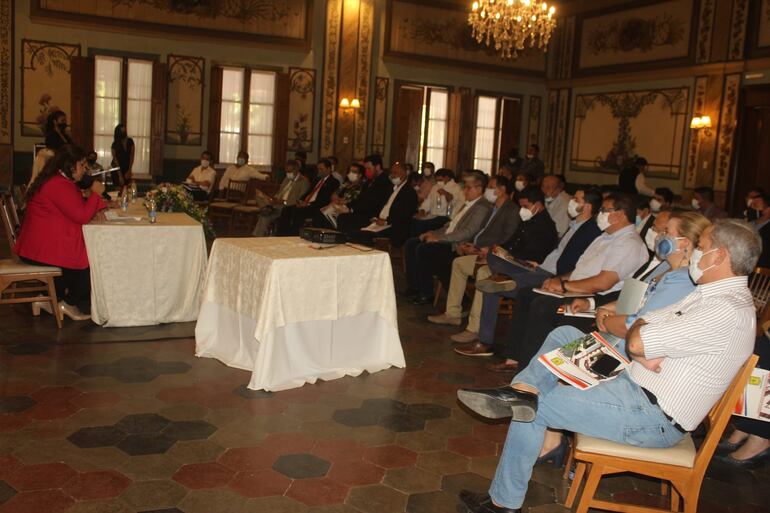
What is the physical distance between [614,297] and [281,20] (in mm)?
10468

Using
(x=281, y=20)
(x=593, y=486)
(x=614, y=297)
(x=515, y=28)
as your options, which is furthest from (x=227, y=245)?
(x=281, y=20)

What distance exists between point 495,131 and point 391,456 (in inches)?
501

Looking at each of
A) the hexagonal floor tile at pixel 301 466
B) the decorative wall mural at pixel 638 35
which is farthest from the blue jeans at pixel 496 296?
the decorative wall mural at pixel 638 35

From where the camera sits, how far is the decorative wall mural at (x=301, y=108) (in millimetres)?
13305

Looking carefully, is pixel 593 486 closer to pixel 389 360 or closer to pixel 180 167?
pixel 389 360

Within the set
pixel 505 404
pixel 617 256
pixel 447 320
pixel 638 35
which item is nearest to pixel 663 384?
pixel 505 404

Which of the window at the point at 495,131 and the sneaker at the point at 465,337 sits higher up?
the window at the point at 495,131

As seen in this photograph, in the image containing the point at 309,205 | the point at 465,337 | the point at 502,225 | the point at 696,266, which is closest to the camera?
the point at 696,266

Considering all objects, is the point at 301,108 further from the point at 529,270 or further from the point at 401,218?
the point at 529,270

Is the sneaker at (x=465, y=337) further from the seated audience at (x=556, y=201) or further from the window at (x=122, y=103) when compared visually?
the window at (x=122, y=103)

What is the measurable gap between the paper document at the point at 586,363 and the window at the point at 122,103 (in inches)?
439

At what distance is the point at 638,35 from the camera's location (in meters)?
13.1

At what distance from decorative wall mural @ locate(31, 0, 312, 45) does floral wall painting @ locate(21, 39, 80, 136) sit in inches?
21.3

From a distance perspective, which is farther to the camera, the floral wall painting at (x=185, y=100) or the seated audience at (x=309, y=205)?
the floral wall painting at (x=185, y=100)
